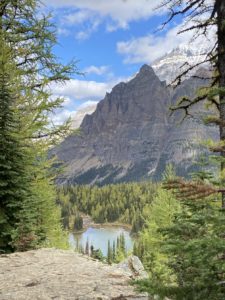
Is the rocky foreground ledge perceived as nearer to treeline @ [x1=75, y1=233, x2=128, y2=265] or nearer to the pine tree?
the pine tree

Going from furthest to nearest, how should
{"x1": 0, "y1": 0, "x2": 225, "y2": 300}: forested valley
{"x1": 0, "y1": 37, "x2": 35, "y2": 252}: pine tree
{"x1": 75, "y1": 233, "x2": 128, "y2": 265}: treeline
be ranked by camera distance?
{"x1": 75, "y1": 233, "x2": 128, "y2": 265}: treeline
{"x1": 0, "y1": 37, "x2": 35, "y2": 252}: pine tree
{"x1": 0, "y1": 0, "x2": 225, "y2": 300}: forested valley

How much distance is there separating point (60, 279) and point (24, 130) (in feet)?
22.5

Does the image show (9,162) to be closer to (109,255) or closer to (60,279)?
(60,279)

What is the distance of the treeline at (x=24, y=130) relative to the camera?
1343 cm

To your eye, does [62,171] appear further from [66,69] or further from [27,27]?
[27,27]

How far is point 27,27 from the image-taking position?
1662cm

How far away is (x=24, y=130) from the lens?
46.8ft

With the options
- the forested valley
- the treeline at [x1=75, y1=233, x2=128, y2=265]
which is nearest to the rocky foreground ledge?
the forested valley

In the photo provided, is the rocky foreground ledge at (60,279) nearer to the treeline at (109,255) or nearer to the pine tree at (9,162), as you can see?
the pine tree at (9,162)

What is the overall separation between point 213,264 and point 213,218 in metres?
0.53

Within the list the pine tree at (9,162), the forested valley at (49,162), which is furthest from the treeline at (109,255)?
the pine tree at (9,162)

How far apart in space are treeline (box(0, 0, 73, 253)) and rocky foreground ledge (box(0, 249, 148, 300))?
227 centimetres

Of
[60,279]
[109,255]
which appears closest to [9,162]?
[60,279]

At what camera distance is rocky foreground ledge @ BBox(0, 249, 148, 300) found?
293 inches
